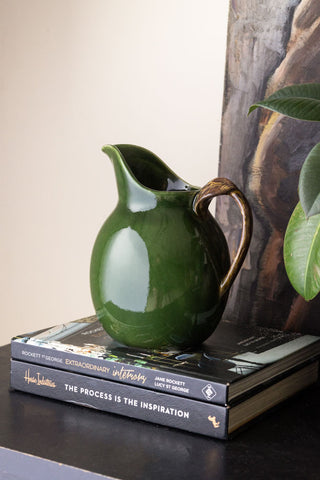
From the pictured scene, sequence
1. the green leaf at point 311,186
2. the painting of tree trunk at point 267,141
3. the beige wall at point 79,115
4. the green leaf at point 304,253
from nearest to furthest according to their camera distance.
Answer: the green leaf at point 311,186
the green leaf at point 304,253
the painting of tree trunk at point 267,141
the beige wall at point 79,115

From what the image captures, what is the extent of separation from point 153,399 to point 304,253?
24 centimetres

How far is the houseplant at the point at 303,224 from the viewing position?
2.40 ft

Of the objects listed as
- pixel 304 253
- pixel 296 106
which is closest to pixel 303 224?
pixel 304 253

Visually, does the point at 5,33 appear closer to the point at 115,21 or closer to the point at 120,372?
the point at 115,21

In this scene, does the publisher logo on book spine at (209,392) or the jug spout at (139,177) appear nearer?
the publisher logo on book spine at (209,392)

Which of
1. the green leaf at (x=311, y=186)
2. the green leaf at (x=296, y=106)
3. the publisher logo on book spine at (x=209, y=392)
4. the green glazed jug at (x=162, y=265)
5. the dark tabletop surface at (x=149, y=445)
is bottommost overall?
the dark tabletop surface at (x=149, y=445)

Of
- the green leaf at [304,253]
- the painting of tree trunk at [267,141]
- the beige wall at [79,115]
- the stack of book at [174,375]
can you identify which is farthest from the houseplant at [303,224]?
the beige wall at [79,115]

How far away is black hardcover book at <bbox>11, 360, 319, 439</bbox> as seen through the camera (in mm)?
740

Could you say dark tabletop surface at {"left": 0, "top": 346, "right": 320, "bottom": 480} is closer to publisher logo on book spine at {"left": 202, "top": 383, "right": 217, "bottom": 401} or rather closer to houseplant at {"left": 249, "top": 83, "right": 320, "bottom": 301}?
publisher logo on book spine at {"left": 202, "top": 383, "right": 217, "bottom": 401}

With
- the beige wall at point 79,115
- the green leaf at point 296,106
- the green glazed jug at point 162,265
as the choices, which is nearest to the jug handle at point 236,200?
the green glazed jug at point 162,265

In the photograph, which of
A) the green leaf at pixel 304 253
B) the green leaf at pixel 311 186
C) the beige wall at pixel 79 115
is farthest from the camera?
the beige wall at pixel 79 115

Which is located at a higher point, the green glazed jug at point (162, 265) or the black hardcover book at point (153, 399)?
the green glazed jug at point (162, 265)

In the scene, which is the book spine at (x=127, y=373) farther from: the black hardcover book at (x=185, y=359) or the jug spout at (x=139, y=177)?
the jug spout at (x=139, y=177)

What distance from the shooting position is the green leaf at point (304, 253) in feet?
2.53
